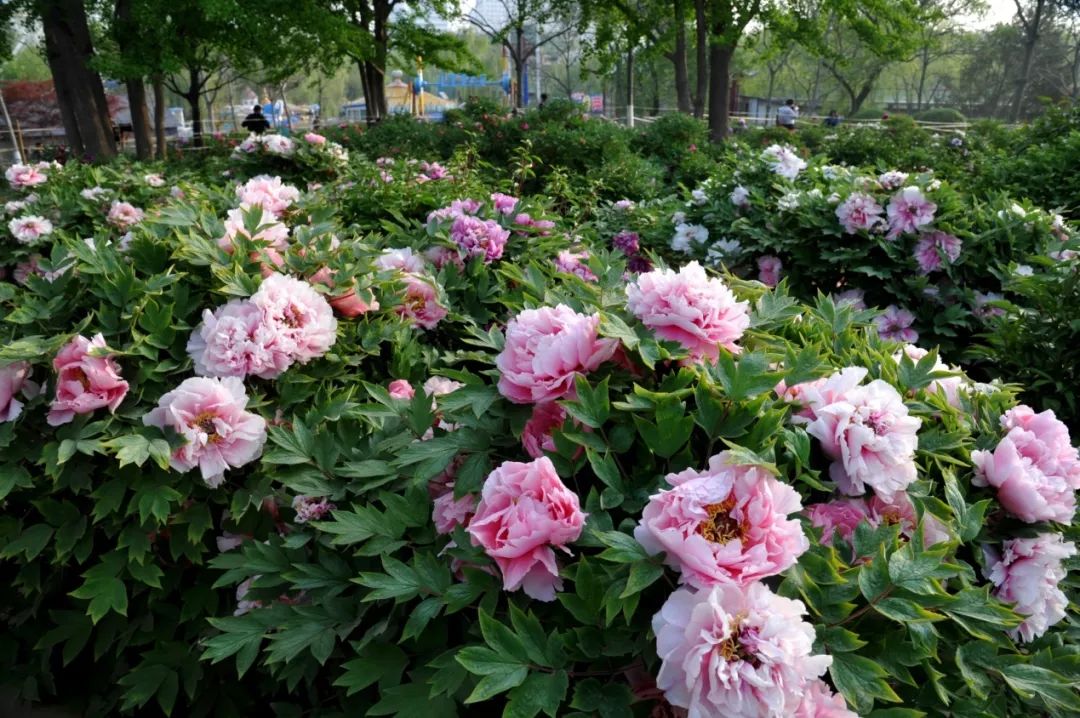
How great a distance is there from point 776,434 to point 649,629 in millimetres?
440

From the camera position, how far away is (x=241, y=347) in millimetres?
2096

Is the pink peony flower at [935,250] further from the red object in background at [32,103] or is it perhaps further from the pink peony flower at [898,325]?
the red object in background at [32,103]

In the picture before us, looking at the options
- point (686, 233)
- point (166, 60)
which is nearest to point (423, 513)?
point (686, 233)

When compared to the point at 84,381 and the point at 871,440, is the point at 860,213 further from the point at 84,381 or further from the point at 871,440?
the point at 84,381

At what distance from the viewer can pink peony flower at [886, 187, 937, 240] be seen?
156 inches

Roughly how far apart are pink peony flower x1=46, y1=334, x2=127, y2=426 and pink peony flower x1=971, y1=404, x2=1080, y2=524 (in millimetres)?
2137

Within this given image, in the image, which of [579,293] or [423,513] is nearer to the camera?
[423,513]

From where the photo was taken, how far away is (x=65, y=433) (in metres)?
2.05

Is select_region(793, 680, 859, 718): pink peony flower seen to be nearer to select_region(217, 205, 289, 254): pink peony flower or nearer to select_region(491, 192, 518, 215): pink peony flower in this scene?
select_region(217, 205, 289, 254): pink peony flower

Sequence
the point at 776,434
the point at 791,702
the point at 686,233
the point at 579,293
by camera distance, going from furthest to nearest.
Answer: the point at 686,233
the point at 579,293
the point at 776,434
the point at 791,702

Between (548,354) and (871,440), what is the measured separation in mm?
636

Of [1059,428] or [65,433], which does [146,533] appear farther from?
[1059,428]

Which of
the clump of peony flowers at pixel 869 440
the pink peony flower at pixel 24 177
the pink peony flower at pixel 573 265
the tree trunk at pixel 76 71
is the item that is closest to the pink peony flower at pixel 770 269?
the pink peony flower at pixel 573 265

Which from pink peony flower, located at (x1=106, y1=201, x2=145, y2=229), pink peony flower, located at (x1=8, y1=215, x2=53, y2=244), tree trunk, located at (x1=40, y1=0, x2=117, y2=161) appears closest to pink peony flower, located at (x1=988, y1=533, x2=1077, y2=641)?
pink peony flower, located at (x1=106, y1=201, x2=145, y2=229)
